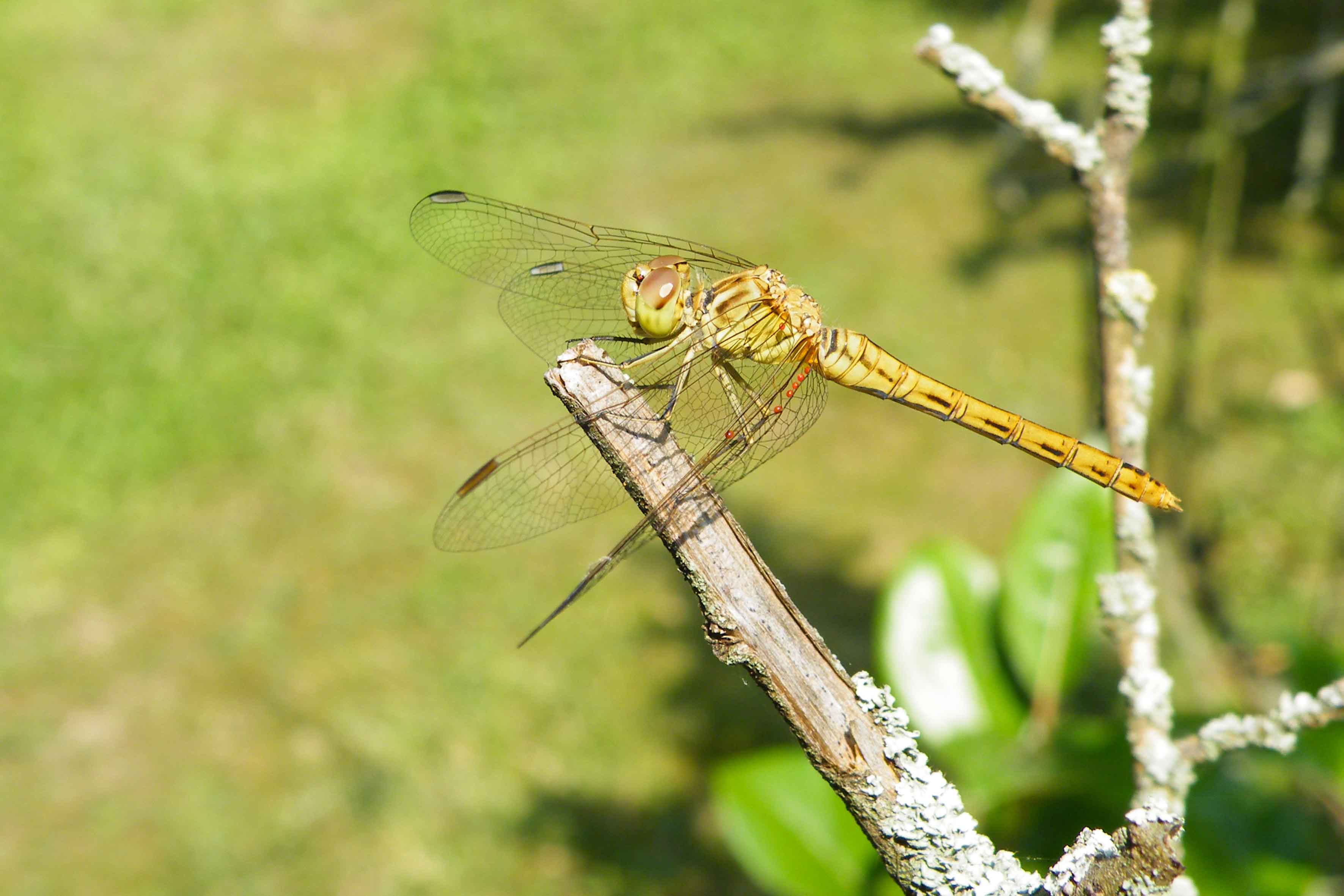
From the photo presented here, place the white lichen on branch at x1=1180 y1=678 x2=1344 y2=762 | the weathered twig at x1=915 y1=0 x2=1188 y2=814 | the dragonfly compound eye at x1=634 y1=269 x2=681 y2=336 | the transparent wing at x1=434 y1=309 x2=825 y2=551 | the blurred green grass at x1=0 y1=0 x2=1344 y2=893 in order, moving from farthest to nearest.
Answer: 1. the blurred green grass at x1=0 y1=0 x2=1344 y2=893
2. the dragonfly compound eye at x1=634 y1=269 x2=681 y2=336
3. the transparent wing at x1=434 y1=309 x2=825 y2=551
4. the weathered twig at x1=915 y1=0 x2=1188 y2=814
5. the white lichen on branch at x1=1180 y1=678 x2=1344 y2=762

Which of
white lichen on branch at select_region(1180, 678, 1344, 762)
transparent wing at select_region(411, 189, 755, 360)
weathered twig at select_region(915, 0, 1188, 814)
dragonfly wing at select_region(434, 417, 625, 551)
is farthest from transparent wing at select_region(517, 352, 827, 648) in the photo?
white lichen on branch at select_region(1180, 678, 1344, 762)

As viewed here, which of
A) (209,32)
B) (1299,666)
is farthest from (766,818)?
(209,32)

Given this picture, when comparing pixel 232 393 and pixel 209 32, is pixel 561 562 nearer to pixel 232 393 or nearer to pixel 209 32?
pixel 232 393

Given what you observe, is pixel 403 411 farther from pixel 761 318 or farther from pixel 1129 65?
pixel 1129 65

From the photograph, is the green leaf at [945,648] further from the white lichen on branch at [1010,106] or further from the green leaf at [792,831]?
the white lichen on branch at [1010,106]

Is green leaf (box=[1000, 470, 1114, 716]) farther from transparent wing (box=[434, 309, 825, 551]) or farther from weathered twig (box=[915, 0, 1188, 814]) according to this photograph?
weathered twig (box=[915, 0, 1188, 814])

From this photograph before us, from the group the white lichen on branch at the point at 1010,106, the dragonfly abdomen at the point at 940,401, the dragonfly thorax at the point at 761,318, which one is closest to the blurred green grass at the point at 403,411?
the dragonfly abdomen at the point at 940,401
